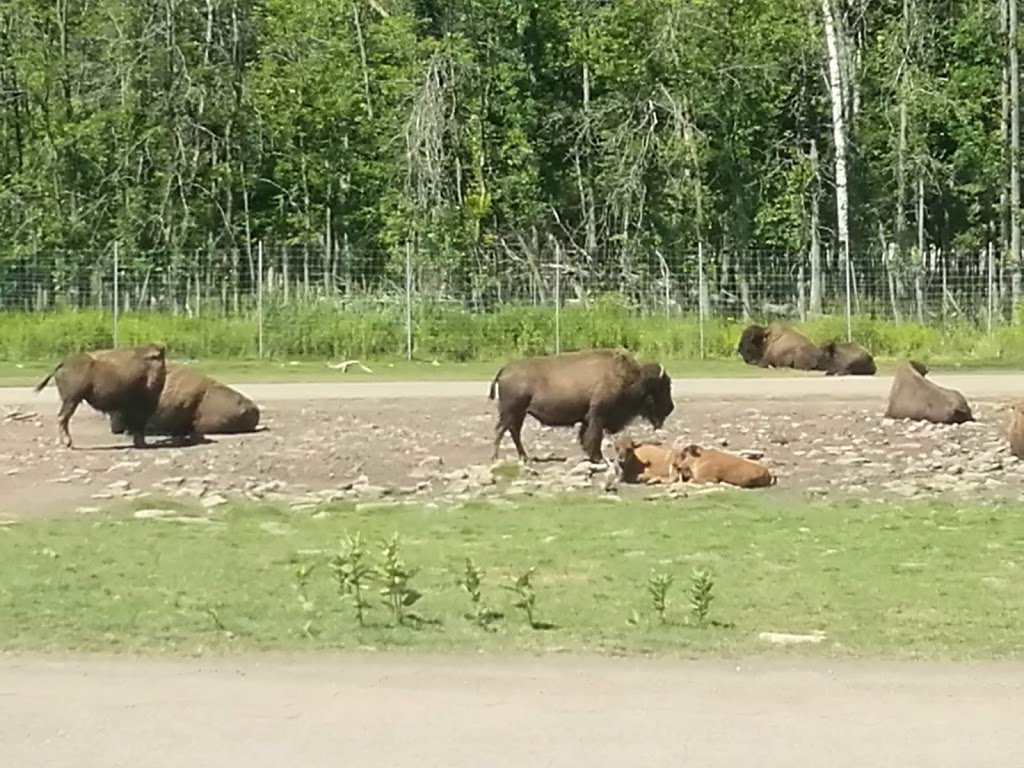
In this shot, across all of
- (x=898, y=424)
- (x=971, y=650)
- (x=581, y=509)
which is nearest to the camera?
(x=971, y=650)

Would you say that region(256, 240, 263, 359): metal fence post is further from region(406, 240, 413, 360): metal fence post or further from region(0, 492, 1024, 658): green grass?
region(0, 492, 1024, 658): green grass

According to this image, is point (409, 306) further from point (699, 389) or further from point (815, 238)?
point (815, 238)

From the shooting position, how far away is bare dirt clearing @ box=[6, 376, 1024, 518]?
16.9 metres

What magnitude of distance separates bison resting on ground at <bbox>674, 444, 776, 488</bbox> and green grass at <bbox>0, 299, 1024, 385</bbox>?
61.8ft

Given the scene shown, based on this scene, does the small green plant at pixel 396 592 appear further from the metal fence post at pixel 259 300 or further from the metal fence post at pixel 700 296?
the metal fence post at pixel 700 296

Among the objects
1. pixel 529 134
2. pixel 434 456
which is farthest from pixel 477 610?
pixel 529 134

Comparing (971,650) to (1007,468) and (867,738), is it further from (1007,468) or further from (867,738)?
(1007,468)

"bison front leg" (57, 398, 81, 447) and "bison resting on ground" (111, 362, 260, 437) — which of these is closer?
"bison front leg" (57, 398, 81, 447)

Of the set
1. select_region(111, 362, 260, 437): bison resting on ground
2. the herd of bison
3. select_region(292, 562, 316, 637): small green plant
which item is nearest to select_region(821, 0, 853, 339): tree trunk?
the herd of bison

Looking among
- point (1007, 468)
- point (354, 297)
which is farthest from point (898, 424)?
point (354, 297)

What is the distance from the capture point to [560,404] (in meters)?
18.9

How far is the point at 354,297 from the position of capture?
40.0 metres

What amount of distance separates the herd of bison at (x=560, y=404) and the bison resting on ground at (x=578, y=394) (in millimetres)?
11

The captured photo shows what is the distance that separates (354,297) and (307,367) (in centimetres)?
512
